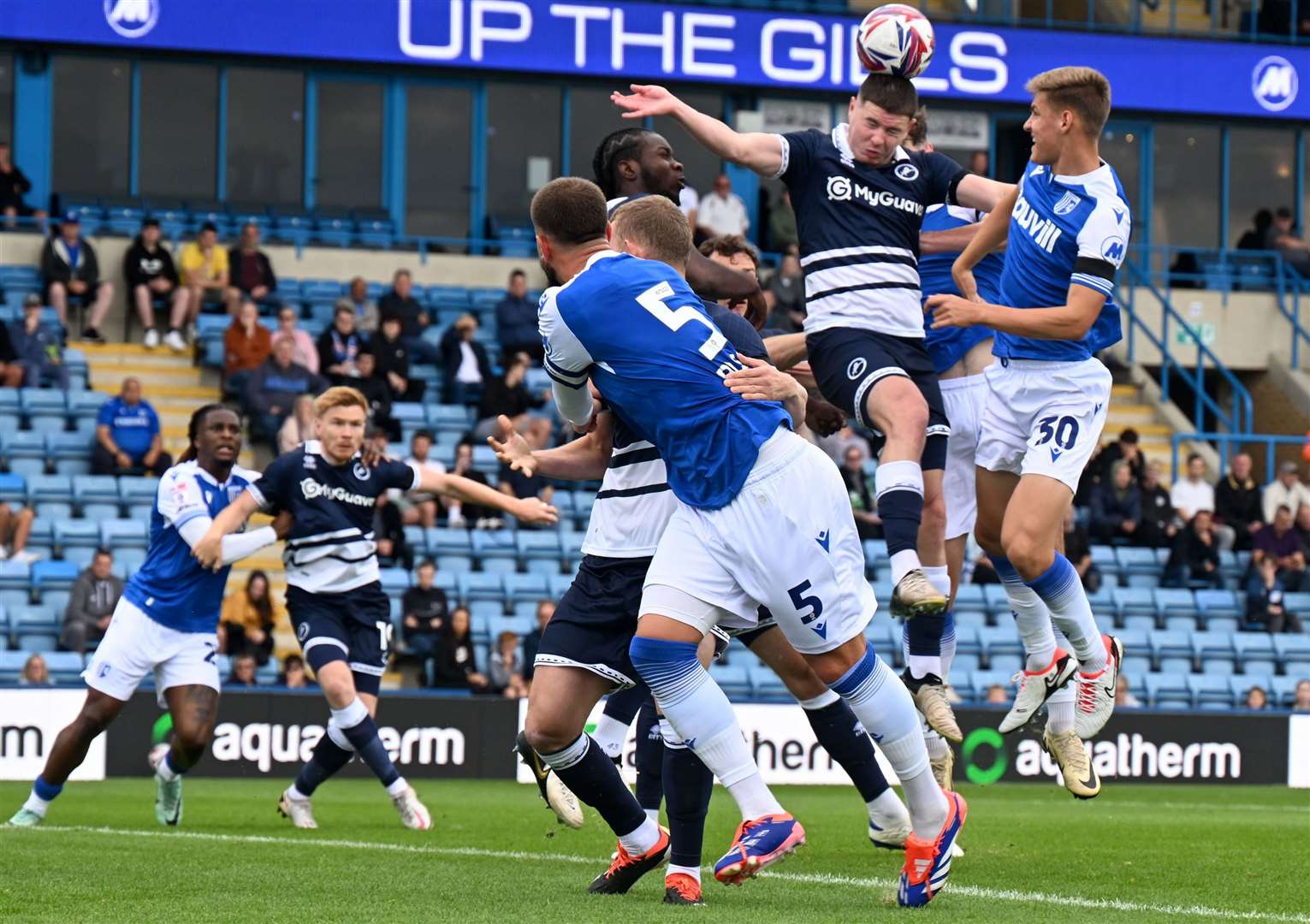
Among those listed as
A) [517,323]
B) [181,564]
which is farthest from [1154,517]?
[181,564]

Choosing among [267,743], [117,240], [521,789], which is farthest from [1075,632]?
[117,240]

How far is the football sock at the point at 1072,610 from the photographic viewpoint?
8734mm

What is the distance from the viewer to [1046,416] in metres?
8.74

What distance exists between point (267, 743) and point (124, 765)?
118cm

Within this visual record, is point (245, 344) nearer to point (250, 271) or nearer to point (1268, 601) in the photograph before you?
point (250, 271)

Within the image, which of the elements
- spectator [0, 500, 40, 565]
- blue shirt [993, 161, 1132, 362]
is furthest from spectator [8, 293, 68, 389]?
blue shirt [993, 161, 1132, 362]

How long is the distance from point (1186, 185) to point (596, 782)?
2485 cm

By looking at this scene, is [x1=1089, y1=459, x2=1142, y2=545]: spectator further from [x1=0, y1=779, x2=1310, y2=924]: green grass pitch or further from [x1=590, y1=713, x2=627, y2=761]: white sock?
[x1=590, y1=713, x2=627, y2=761]: white sock

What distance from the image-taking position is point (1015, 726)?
916cm

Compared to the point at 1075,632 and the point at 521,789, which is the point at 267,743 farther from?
the point at 1075,632

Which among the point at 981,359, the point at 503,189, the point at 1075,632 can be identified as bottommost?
the point at 1075,632

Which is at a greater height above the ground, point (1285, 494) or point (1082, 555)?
point (1285, 494)

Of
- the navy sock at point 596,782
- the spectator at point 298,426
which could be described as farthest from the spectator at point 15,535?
the navy sock at point 596,782

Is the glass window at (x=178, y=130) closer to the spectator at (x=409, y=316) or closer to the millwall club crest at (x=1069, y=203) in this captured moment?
the spectator at (x=409, y=316)
